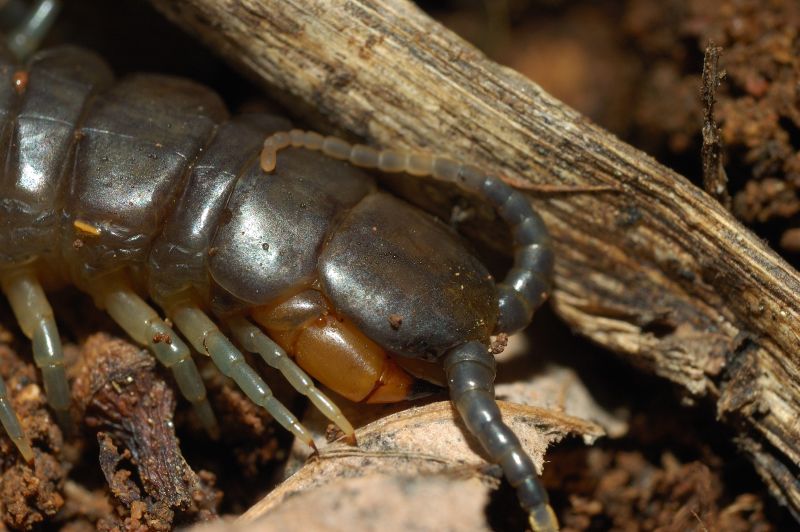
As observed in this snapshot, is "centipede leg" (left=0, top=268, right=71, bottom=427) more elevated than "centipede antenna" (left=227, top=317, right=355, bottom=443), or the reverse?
"centipede antenna" (left=227, top=317, right=355, bottom=443)

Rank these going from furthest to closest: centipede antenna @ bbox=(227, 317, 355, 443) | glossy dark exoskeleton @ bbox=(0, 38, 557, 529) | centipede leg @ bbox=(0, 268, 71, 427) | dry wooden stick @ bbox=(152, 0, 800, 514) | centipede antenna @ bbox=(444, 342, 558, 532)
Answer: centipede leg @ bbox=(0, 268, 71, 427), dry wooden stick @ bbox=(152, 0, 800, 514), glossy dark exoskeleton @ bbox=(0, 38, 557, 529), centipede antenna @ bbox=(227, 317, 355, 443), centipede antenna @ bbox=(444, 342, 558, 532)

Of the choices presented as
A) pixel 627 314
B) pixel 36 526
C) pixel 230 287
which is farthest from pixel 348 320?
pixel 36 526

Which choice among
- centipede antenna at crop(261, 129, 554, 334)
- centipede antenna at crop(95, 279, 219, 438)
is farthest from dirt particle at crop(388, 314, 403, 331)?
centipede antenna at crop(95, 279, 219, 438)

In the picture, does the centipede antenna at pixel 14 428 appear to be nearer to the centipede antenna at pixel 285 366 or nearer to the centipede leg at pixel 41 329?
the centipede leg at pixel 41 329

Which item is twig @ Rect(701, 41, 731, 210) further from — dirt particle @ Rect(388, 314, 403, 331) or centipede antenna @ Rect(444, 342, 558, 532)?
dirt particle @ Rect(388, 314, 403, 331)

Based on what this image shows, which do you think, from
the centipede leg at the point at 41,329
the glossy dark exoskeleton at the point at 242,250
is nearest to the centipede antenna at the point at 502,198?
the glossy dark exoskeleton at the point at 242,250

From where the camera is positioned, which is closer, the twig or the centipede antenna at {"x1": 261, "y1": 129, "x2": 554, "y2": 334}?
the twig

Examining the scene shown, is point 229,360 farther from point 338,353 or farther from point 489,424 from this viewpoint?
point 489,424

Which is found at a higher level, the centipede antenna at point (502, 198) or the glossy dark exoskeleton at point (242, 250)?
the centipede antenna at point (502, 198)
